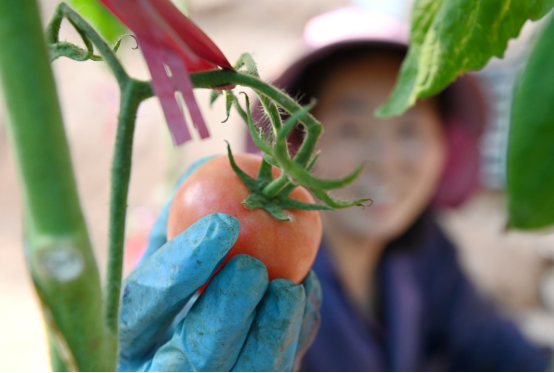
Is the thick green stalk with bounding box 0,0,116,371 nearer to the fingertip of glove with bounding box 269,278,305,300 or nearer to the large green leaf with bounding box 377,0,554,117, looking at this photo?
the fingertip of glove with bounding box 269,278,305,300

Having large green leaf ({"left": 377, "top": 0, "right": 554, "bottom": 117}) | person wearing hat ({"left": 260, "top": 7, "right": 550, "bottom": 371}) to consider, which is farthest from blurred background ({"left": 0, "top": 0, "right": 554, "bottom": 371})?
large green leaf ({"left": 377, "top": 0, "right": 554, "bottom": 117})

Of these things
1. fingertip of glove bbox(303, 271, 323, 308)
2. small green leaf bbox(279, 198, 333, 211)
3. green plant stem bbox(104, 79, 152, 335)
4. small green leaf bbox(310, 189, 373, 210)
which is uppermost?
green plant stem bbox(104, 79, 152, 335)

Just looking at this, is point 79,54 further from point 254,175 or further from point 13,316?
point 13,316

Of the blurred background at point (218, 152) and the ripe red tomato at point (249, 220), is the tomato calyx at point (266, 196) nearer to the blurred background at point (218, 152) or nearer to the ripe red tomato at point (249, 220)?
the ripe red tomato at point (249, 220)

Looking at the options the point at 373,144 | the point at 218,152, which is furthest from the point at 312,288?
the point at 218,152

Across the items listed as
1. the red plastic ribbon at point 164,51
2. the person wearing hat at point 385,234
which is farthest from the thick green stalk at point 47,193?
the person wearing hat at point 385,234

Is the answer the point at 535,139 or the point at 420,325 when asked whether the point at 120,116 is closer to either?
the point at 535,139

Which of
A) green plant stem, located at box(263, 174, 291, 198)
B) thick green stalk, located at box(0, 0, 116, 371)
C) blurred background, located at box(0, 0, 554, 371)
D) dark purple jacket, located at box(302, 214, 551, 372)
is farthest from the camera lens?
blurred background, located at box(0, 0, 554, 371)
